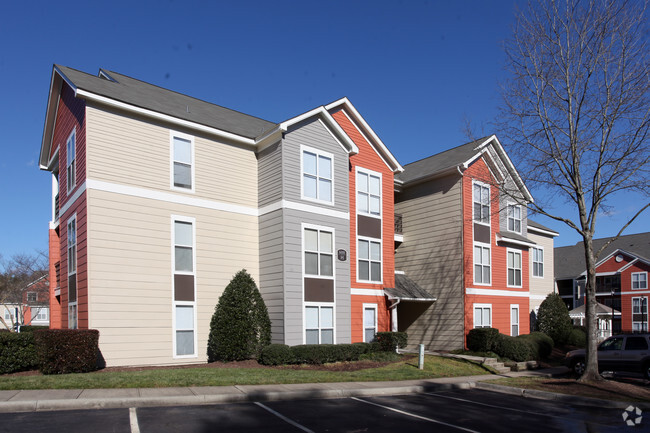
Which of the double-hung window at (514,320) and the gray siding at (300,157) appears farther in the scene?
the double-hung window at (514,320)

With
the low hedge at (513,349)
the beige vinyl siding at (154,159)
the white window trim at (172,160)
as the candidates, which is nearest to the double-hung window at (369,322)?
the low hedge at (513,349)

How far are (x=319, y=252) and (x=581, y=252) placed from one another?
51.9 meters

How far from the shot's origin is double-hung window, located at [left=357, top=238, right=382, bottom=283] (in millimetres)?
23844

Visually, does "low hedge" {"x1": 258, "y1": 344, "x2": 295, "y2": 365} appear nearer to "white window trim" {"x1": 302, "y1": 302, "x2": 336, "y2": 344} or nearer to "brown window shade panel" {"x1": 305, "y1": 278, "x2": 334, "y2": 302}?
"white window trim" {"x1": 302, "y1": 302, "x2": 336, "y2": 344}

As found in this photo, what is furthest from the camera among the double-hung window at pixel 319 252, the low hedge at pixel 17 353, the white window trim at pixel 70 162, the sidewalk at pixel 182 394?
the double-hung window at pixel 319 252

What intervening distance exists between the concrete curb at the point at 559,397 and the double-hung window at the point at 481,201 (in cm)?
1164

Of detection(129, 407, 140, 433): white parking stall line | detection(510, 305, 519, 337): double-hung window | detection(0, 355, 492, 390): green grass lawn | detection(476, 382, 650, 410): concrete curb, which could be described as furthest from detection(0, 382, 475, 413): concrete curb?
detection(510, 305, 519, 337): double-hung window

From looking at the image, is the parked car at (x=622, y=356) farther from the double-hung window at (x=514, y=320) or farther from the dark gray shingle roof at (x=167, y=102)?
the dark gray shingle roof at (x=167, y=102)

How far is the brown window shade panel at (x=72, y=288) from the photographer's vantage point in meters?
18.5

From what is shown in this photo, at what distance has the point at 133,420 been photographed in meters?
9.62

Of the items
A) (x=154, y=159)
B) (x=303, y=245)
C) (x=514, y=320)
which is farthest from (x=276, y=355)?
(x=514, y=320)

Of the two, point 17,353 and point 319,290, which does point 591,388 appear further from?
point 17,353

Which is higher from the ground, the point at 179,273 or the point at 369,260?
the point at 369,260

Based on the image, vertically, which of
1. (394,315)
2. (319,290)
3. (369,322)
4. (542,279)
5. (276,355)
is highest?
(319,290)
